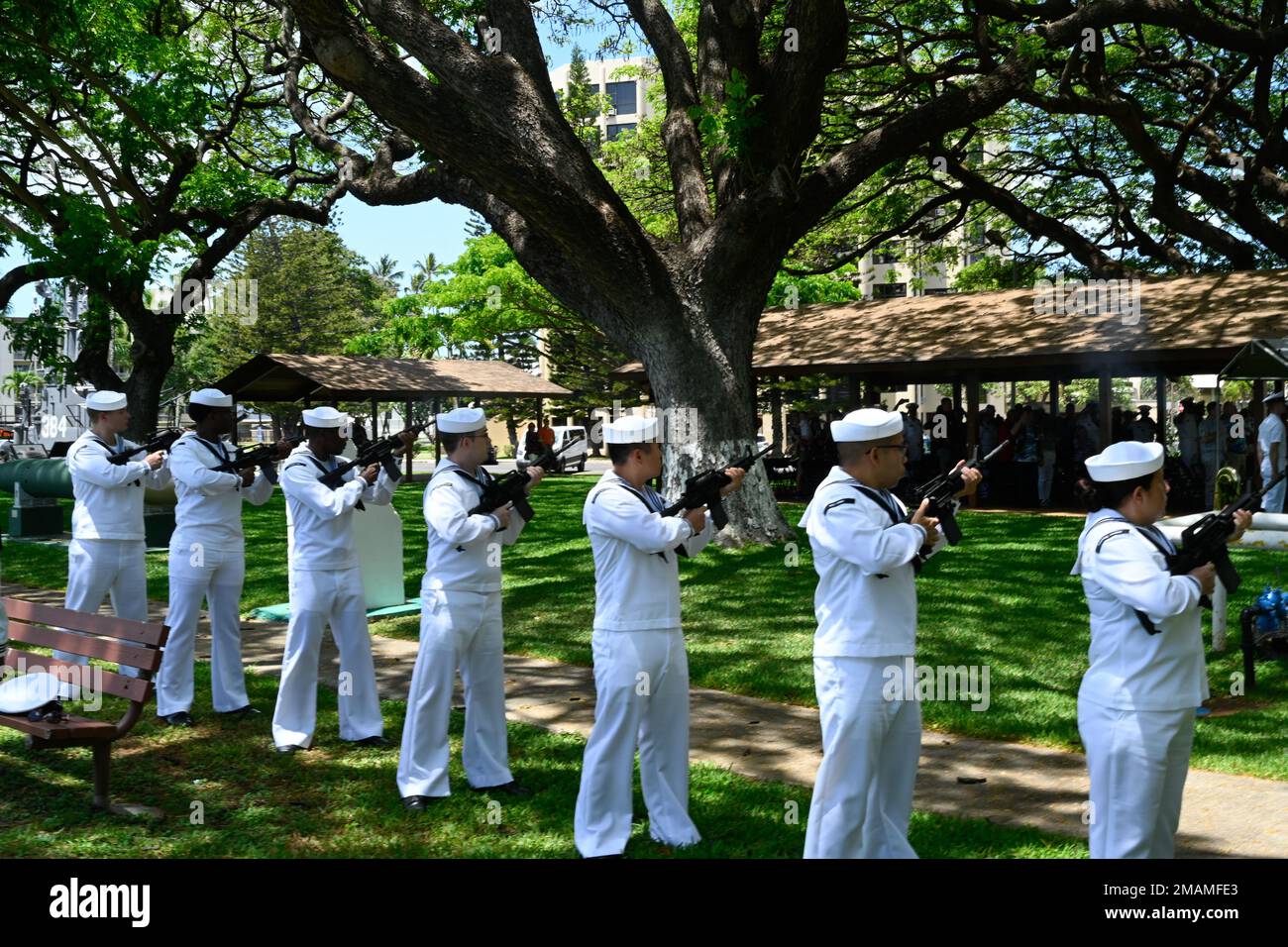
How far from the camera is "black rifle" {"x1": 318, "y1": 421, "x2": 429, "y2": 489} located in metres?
7.90

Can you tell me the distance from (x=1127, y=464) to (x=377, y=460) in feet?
16.7

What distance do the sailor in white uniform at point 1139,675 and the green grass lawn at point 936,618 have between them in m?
2.97

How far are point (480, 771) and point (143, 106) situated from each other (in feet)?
47.9

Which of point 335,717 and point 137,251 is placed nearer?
point 335,717

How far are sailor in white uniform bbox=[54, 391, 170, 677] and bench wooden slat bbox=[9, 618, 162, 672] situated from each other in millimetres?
1023

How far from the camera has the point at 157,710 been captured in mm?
8492

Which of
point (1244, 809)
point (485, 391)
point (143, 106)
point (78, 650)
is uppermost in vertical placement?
point (143, 106)

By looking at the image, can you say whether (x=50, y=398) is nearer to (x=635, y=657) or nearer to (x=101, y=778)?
(x=101, y=778)

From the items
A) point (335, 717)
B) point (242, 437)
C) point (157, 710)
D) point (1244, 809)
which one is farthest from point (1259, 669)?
point (242, 437)

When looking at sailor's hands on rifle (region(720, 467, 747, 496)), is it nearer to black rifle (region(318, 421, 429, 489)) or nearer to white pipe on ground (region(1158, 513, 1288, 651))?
black rifle (region(318, 421, 429, 489))

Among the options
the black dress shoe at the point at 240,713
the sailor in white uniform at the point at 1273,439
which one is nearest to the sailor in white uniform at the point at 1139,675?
the black dress shoe at the point at 240,713

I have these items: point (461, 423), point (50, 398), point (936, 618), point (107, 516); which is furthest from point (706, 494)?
point (50, 398)

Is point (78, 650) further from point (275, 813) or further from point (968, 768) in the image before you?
point (968, 768)

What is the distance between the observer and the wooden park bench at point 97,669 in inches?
246
